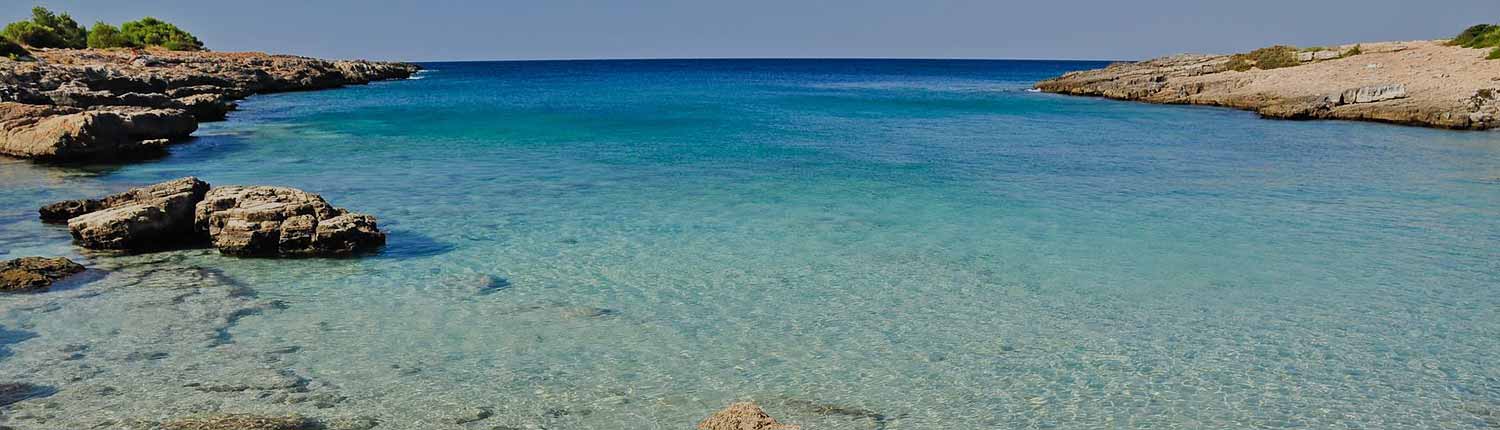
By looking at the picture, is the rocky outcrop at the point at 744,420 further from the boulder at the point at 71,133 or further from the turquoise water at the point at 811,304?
the boulder at the point at 71,133

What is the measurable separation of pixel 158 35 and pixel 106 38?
34.9 ft

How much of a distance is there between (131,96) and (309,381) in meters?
29.5

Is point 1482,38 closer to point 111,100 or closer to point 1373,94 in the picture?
point 1373,94

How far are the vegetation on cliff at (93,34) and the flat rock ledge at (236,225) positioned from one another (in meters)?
60.1

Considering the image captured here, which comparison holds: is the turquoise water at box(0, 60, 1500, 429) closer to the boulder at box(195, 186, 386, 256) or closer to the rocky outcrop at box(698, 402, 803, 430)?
the boulder at box(195, 186, 386, 256)

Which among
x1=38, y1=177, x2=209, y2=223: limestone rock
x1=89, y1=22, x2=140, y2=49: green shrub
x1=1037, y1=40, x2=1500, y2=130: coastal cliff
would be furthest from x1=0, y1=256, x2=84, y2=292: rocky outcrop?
x1=89, y1=22, x2=140, y2=49: green shrub

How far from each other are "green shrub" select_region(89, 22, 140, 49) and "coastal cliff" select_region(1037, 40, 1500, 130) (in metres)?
78.4

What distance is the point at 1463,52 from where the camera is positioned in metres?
42.1

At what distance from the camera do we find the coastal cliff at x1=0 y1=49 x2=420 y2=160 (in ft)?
73.6

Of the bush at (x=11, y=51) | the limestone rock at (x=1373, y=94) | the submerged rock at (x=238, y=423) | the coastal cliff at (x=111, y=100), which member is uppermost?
the bush at (x=11, y=51)

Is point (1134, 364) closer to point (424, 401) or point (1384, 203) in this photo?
point (424, 401)

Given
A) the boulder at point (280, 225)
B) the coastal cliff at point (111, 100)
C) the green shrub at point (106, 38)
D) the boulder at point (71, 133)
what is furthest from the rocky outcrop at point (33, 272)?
the green shrub at point (106, 38)

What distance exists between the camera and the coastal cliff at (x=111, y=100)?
2242cm

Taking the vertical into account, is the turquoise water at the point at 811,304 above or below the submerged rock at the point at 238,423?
above
